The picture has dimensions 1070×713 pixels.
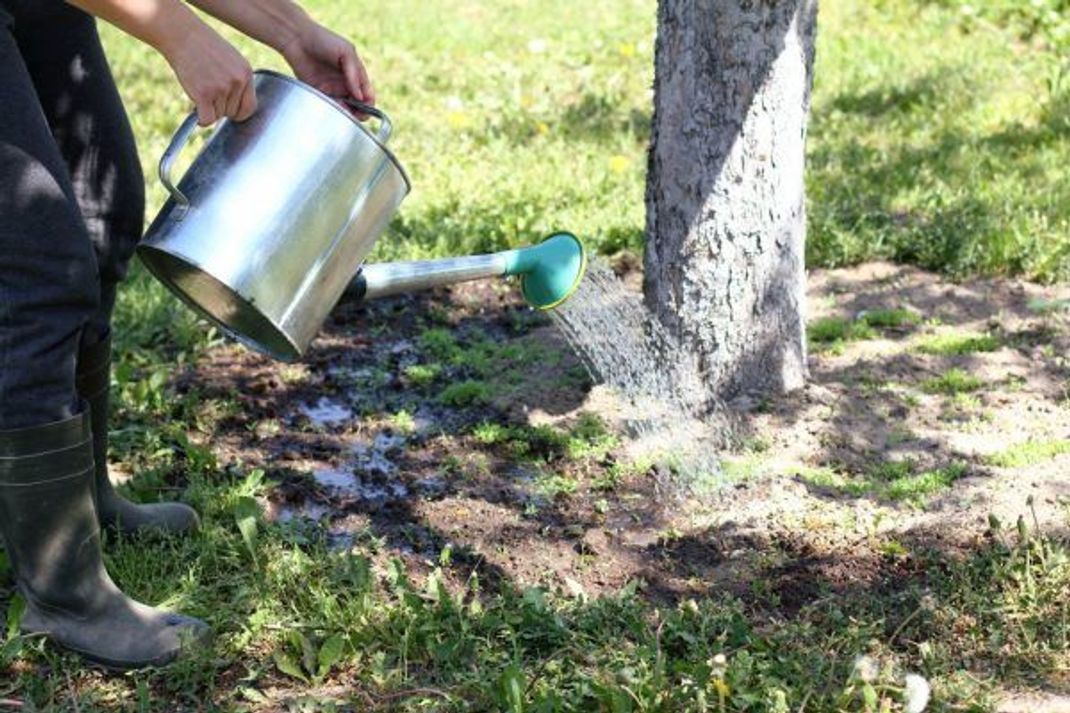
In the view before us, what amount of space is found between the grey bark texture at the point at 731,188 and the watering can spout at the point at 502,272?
0.47 m

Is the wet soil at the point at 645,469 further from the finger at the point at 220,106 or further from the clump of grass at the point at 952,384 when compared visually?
the finger at the point at 220,106

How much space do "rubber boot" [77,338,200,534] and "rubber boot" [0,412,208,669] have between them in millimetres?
298

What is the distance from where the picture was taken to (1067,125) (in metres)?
5.39

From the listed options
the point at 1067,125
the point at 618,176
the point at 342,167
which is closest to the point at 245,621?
the point at 342,167

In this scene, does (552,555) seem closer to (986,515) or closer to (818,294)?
(986,515)

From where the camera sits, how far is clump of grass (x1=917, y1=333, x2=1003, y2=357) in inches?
155

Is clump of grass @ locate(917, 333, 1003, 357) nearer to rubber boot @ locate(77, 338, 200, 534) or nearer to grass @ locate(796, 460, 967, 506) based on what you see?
grass @ locate(796, 460, 967, 506)

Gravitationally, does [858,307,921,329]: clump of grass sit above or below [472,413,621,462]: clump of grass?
above

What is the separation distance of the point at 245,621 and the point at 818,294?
83.6 inches

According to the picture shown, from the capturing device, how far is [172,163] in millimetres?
2553

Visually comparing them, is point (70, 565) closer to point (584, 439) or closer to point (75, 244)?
point (75, 244)

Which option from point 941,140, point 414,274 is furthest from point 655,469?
point 941,140

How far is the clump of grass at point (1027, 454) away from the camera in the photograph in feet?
10.8

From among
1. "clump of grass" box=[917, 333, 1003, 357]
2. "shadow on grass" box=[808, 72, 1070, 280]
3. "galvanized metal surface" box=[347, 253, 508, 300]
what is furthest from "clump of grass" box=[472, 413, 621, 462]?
"shadow on grass" box=[808, 72, 1070, 280]
